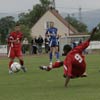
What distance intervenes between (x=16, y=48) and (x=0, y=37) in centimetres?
7539

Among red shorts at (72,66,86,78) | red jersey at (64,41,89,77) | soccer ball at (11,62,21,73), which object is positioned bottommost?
soccer ball at (11,62,21,73)

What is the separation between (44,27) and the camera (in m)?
112

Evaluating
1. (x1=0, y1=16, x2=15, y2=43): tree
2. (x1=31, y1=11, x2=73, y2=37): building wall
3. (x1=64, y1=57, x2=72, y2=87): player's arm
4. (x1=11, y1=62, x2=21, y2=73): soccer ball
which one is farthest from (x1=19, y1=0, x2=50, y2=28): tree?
(x1=64, y1=57, x2=72, y2=87): player's arm

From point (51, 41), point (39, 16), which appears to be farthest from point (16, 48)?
point (39, 16)

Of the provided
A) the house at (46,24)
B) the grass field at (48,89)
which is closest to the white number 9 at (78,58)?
the grass field at (48,89)

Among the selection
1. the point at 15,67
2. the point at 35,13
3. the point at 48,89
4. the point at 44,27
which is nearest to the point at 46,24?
the point at 44,27

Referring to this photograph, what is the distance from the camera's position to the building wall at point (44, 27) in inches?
4360

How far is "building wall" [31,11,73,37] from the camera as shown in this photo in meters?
111

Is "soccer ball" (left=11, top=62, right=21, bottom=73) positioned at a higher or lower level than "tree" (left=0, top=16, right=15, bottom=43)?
higher

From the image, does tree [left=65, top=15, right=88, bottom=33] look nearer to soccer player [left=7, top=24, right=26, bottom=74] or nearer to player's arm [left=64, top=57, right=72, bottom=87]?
soccer player [left=7, top=24, right=26, bottom=74]

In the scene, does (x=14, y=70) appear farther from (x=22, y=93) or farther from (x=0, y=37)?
(x=0, y=37)

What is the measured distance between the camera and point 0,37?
96.8 meters

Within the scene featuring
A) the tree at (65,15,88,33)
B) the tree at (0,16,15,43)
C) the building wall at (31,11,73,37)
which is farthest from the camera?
the tree at (65,15,88,33)

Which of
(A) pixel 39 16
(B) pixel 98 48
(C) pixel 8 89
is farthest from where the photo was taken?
(A) pixel 39 16
